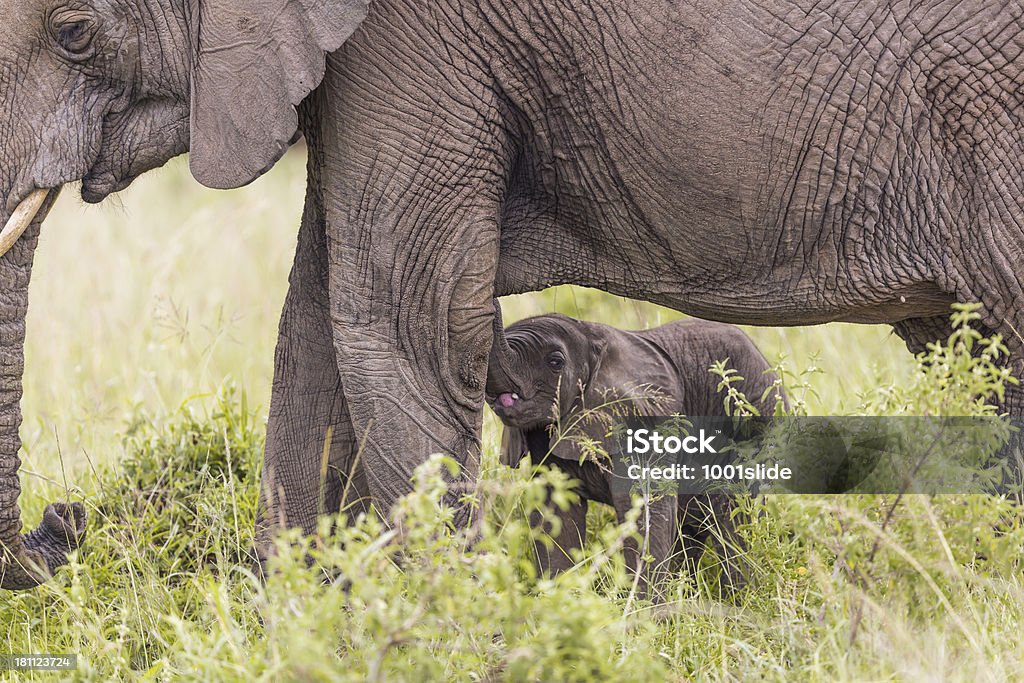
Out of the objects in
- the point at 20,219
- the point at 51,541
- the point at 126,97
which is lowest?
the point at 51,541

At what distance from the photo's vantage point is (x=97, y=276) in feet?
29.6

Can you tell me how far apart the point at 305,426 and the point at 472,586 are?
1509mm

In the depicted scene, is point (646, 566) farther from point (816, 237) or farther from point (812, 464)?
point (816, 237)

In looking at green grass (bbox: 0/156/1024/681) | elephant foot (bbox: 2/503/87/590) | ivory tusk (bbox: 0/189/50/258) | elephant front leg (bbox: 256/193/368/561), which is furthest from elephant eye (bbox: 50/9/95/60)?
elephant foot (bbox: 2/503/87/590)

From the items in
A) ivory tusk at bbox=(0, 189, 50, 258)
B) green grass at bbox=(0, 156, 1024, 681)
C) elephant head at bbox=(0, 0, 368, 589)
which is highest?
elephant head at bbox=(0, 0, 368, 589)

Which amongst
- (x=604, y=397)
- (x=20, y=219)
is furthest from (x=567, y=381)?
(x=20, y=219)

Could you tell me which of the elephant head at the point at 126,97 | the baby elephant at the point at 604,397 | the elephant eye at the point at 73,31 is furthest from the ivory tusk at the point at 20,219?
→ the baby elephant at the point at 604,397

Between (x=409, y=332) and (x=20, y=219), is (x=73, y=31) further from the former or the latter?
Result: (x=409, y=332)

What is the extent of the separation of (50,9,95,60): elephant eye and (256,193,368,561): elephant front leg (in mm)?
949

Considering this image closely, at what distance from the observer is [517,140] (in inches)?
151

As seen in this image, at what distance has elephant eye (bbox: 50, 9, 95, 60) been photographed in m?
3.63

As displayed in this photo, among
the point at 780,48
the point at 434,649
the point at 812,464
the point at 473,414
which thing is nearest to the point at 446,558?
the point at 434,649

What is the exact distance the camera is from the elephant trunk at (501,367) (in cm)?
433

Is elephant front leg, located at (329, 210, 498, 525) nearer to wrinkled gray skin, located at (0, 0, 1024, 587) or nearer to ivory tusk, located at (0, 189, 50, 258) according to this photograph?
wrinkled gray skin, located at (0, 0, 1024, 587)
